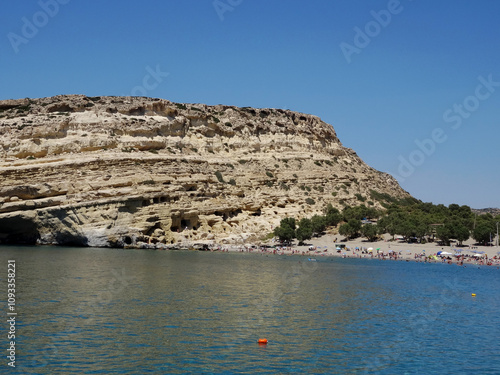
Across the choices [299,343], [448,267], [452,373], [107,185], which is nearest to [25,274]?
[299,343]

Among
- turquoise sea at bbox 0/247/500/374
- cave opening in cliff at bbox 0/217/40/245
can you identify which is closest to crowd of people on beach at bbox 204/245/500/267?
turquoise sea at bbox 0/247/500/374

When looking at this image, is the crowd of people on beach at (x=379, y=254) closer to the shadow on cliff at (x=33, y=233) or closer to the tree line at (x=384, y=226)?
the tree line at (x=384, y=226)

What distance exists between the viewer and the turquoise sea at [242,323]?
1672 centimetres

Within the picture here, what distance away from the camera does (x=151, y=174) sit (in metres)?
68.6

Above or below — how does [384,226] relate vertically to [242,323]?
above

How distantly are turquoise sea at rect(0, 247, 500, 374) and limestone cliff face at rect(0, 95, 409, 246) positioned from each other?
24.2 meters

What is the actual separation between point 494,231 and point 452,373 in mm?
56019

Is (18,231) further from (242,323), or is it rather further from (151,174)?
(242,323)

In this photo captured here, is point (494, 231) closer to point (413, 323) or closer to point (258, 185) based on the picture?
point (258, 185)

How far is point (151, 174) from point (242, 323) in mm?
48607

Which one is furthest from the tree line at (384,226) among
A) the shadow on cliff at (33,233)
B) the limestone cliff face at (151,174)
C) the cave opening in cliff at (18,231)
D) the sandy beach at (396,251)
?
the cave opening in cliff at (18,231)

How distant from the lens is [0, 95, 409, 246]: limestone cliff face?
6406 cm

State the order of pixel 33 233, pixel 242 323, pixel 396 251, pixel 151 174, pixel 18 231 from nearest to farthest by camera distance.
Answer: pixel 242 323
pixel 396 251
pixel 33 233
pixel 18 231
pixel 151 174

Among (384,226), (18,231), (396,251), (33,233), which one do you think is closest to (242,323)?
(396,251)
